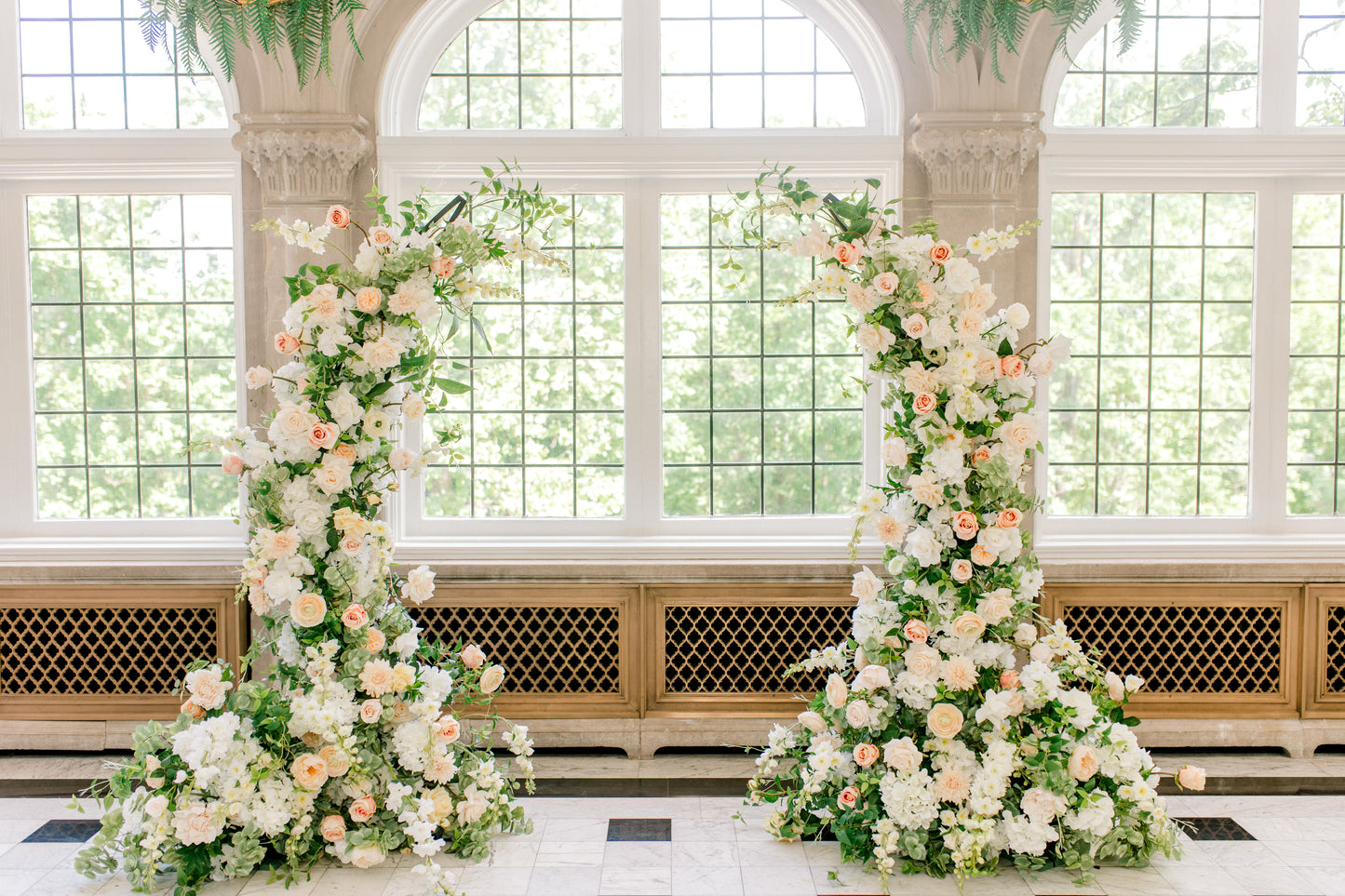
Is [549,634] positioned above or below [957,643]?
below

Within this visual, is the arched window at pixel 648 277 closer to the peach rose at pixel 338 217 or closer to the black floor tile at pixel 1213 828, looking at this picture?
the peach rose at pixel 338 217

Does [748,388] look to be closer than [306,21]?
No

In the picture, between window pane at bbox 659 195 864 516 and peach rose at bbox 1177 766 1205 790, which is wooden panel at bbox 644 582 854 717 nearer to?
window pane at bbox 659 195 864 516

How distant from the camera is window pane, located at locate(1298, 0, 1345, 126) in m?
4.44

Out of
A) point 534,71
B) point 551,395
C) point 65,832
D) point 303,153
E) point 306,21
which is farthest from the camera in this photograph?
point 551,395

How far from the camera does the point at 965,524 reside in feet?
10.2

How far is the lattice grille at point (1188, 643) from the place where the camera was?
4207mm

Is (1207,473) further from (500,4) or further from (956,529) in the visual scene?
(500,4)

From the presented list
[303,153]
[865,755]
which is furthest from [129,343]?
[865,755]

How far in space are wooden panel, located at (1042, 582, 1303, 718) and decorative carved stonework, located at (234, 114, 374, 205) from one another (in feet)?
12.0

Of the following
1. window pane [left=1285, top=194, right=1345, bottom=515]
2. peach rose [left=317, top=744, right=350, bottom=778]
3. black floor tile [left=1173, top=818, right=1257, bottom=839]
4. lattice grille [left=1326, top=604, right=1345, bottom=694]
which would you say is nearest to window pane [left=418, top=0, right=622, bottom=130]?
peach rose [left=317, top=744, right=350, bottom=778]

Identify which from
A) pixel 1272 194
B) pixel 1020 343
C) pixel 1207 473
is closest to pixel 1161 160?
pixel 1272 194

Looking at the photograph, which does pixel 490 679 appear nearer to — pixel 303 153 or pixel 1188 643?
pixel 303 153

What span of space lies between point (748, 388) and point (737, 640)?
1191 millimetres
